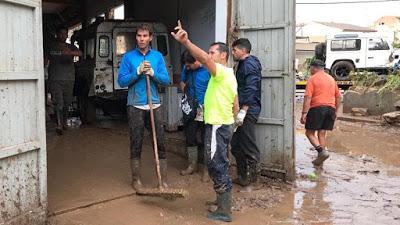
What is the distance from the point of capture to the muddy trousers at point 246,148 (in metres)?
6.00

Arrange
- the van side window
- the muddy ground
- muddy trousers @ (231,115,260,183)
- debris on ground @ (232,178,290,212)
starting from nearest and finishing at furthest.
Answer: the muddy ground < debris on ground @ (232,178,290,212) < muddy trousers @ (231,115,260,183) < the van side window

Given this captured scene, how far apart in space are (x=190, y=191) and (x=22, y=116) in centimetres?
247

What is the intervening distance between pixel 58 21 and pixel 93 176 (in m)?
10.5

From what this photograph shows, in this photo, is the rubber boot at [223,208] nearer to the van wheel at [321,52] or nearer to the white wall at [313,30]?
the van wheel at [321,52]

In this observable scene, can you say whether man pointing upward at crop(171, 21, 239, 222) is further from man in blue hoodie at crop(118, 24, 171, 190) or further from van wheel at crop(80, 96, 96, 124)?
van wheel at crop(80, 96, 96, 124)

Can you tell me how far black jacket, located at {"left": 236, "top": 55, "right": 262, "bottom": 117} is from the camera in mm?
5812

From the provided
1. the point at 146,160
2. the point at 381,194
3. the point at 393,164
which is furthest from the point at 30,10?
the point at 393,164

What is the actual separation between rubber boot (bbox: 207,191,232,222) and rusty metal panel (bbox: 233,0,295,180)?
1.81m

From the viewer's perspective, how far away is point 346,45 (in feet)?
84.8

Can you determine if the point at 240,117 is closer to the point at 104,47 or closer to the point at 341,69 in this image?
the point at 104,47

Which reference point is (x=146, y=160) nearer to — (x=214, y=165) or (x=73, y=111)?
(x=214, y=165)

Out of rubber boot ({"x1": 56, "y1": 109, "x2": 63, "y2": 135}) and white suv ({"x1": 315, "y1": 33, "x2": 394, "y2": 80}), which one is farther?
white suv ({"x1": 315, "y1": 33, "x2": 394, "y2": 80})

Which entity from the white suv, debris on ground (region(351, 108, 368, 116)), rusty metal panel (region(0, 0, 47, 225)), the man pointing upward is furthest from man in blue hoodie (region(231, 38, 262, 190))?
the white suv

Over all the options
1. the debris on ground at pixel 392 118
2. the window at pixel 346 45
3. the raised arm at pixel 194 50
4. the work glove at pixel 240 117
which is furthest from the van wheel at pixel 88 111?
the window at pixel 346 45
